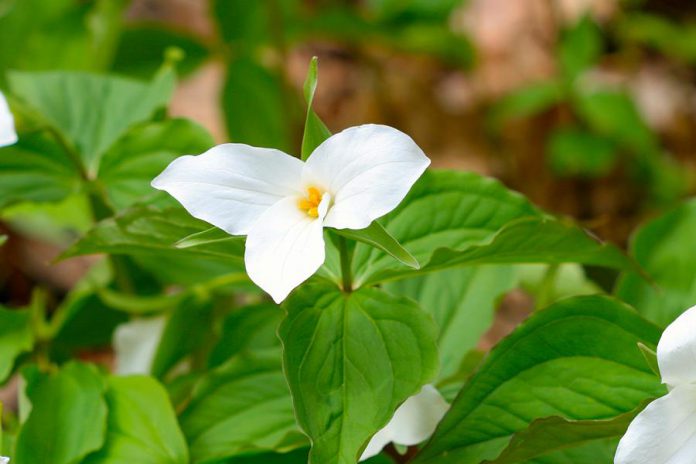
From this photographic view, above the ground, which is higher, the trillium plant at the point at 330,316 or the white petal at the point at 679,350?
the white petal at the point at 679,350

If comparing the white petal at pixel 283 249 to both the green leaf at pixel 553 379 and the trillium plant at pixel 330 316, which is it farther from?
the green leaf at pixel 553 379

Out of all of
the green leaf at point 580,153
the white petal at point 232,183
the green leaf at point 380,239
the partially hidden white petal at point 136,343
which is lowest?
the green leaf at point 580,153

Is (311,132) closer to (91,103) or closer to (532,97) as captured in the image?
(91,103)

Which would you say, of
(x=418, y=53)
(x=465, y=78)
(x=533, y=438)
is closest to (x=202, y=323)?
(x=533, y=438)

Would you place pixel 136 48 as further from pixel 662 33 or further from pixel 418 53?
pixel 662 33

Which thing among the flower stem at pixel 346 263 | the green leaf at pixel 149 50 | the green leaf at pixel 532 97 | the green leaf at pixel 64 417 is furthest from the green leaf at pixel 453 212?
the green leaf at pixel 532 97

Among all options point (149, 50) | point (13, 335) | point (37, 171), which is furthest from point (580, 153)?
point (13, 335)

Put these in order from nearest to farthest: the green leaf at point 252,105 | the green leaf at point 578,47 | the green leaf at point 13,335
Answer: the green leaf at point 13,335, the green leaf at point 252,105, the green leaf at point 578,47
